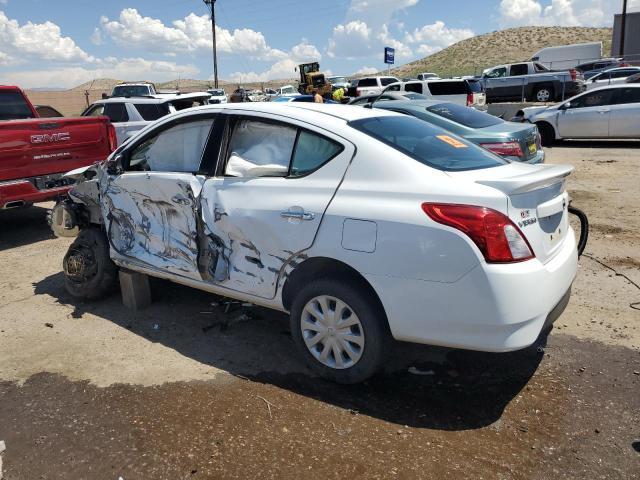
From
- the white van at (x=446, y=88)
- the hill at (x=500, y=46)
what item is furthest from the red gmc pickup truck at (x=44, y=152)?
the hill at (x=500, y=46)

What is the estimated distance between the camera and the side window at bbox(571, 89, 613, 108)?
14062mm

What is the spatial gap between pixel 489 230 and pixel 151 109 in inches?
431

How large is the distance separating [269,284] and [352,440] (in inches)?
45.9

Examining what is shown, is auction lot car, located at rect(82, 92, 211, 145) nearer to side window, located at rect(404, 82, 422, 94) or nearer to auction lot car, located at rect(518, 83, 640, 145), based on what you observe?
auction lot car, located at rect(518, 83, 640, 145)

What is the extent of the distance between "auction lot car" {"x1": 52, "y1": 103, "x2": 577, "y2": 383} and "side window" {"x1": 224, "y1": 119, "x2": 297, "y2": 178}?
10mm

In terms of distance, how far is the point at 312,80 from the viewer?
2742cm

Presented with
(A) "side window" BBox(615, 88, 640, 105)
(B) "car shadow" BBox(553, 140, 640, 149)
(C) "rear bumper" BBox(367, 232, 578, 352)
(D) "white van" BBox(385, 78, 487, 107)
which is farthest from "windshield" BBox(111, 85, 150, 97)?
(C) "rear bumper" BBox(367, 232, 578, 352)

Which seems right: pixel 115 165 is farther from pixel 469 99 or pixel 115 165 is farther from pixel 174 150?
pixel 469 99

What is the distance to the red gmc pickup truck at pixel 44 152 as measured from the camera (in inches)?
258

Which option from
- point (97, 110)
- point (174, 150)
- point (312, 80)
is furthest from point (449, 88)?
point (174, 150)

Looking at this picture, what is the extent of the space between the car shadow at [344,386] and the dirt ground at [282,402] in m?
0.01

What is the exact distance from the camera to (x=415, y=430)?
9.96ft

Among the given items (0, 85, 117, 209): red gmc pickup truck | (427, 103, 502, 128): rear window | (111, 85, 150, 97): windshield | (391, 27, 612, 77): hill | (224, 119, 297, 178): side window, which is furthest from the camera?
(391, 27, 612, 77): hill

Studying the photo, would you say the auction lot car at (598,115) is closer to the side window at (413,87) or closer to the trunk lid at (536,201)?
the side window at (413,87)
